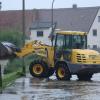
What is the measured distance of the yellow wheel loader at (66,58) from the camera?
29.0m

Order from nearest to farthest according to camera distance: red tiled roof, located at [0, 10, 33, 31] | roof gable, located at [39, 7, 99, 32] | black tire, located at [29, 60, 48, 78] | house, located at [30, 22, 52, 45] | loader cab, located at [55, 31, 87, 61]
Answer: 1. loader cab, located at [55, 31, 87, 61]
2. black tire, located at [29, 60, 48, 78]
3. house, located at [30, 22, 52, 45]
4. roof gable, located at [39, 7, 99, 32]
5. red tiled roof, located at [0, 10, 33, 31]

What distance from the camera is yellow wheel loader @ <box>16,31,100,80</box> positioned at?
2897 cm

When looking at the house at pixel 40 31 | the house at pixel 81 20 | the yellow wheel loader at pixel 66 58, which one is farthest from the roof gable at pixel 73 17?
the yellow wheel loader at pixel 66 58

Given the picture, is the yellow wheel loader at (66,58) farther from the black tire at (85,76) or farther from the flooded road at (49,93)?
the flooded road at (49,93)

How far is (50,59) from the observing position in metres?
30.7

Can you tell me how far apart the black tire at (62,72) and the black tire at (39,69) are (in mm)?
1235

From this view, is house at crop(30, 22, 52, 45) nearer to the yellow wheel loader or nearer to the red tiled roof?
the red tiled roof

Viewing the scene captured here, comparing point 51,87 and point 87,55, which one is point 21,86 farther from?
point 87,55

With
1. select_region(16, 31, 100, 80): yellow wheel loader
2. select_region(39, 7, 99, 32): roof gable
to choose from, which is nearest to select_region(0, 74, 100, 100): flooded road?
select_region(16, 31, 100, 80): yellow wheel loader

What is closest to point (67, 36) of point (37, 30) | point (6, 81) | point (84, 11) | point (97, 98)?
point (6, 81)

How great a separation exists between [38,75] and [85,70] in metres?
3.35

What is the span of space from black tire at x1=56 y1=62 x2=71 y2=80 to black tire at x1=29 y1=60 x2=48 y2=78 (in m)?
1.24

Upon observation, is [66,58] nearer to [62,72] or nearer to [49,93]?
[62,72]

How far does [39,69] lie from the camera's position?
31.2 metres
